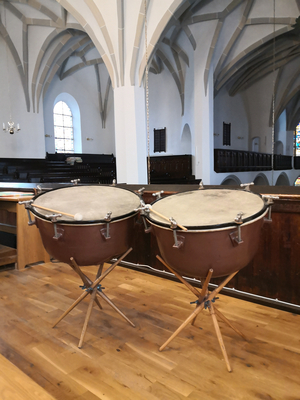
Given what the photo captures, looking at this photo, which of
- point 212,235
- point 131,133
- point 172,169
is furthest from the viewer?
point 172,169

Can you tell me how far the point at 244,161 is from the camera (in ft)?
52.5

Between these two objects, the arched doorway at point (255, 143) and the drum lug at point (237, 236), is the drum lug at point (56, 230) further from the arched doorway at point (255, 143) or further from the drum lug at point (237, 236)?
the arched doorway at point (255, 143)

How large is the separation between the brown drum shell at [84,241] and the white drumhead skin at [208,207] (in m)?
0.29

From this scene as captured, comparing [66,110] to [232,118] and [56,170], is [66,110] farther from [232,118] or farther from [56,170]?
[232,118]

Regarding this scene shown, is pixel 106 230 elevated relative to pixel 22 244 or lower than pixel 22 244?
elevated

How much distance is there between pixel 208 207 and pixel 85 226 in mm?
746

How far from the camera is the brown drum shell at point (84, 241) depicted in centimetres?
197

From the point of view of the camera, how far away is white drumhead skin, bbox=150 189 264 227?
5.82 ft

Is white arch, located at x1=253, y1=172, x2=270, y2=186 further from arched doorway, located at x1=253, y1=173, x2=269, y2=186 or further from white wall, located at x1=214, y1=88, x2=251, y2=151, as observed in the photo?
white wall, located at x1=214, y1=88, x2=251, y2=151

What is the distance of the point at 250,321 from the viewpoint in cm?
235

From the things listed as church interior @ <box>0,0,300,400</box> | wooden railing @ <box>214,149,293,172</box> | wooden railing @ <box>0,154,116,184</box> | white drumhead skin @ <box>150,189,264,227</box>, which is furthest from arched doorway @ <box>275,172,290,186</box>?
white drumhead skin @ <box>150,189,264,227</box>


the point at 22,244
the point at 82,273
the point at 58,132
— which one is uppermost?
the point at 58,132

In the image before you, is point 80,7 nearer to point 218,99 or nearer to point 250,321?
Answer: point 250,321

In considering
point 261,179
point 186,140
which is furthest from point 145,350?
point 261,179
